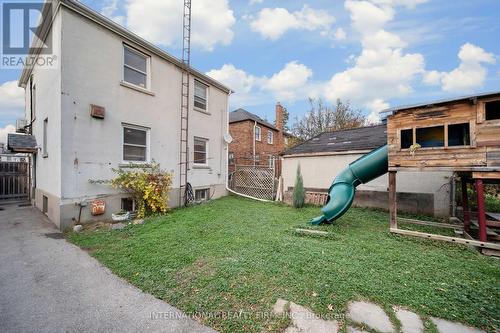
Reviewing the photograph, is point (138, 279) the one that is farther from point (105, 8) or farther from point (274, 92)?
point (274, 92)

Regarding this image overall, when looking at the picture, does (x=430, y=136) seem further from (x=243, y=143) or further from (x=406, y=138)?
(x=243, y=143)

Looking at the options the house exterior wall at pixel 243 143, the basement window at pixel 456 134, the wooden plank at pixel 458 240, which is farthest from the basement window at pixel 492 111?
the house exterior wall at pixel 243 143

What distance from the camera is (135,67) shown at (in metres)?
8.20

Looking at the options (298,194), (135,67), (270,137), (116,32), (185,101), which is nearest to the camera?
(116,32)

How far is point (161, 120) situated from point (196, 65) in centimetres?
368

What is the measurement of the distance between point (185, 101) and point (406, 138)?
8.80 meters

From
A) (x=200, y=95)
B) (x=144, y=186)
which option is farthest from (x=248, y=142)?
(x=144, y=186)

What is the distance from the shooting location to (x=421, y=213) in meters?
8.36

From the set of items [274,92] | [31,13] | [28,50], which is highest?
[274,92]

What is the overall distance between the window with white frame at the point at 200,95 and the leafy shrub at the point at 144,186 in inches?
181

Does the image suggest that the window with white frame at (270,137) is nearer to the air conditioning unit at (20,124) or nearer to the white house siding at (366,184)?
the white house siding at (366,184)

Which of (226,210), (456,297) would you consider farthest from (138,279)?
(226,210)

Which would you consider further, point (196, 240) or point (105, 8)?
point (105, 8)

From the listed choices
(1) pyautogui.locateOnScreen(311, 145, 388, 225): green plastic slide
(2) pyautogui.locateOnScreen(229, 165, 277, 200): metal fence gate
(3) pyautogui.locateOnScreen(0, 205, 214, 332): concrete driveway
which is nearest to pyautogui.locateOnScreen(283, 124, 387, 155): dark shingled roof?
(2) pyautogui.locateOnScreen(229, 165, 277, 200): metal fence gate
